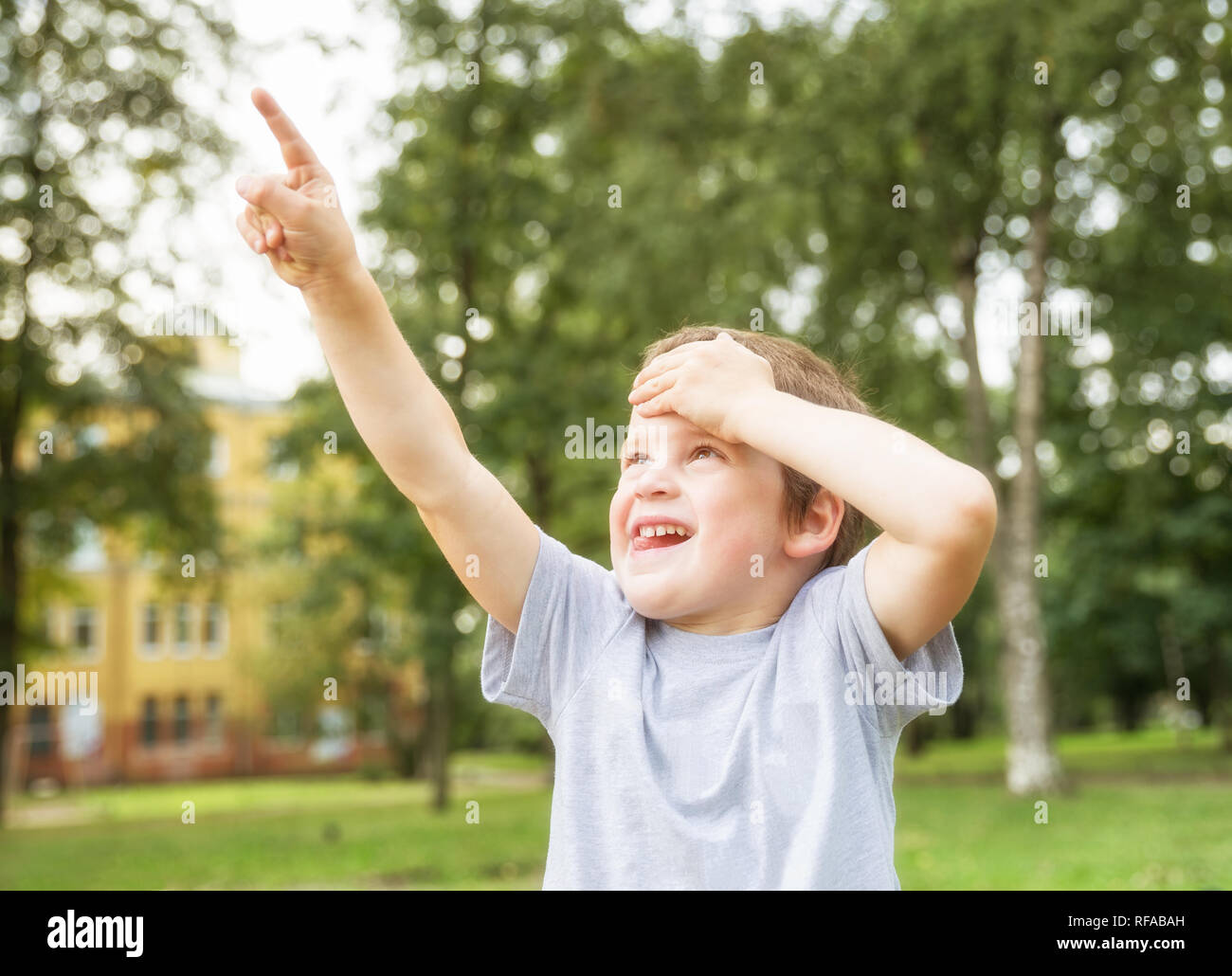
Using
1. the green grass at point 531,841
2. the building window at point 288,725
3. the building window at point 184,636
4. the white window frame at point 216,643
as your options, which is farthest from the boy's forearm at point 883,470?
the white window frame at point 216,643

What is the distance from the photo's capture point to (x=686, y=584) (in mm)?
1853

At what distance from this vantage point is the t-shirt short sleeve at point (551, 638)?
6.29 ft

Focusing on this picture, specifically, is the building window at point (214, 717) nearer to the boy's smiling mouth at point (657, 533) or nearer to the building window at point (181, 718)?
the building window at point (181, 718)

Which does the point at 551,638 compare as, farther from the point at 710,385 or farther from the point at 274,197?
the point at 274,197

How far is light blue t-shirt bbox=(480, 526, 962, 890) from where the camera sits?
1.69 metres

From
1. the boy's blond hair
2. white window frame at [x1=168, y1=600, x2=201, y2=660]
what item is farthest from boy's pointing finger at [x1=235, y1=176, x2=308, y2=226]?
white window frame at [x1=168, y1=600, x2=201, y2=660]

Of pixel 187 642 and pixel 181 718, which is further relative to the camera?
pixel 187 642

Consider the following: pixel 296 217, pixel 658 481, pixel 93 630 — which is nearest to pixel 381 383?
pixel 296 217

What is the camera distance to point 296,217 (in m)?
1.53

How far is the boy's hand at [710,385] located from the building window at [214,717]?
152ft

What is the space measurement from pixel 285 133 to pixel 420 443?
469 mm

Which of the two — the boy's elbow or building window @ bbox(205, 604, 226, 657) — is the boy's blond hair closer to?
the boy's elbow

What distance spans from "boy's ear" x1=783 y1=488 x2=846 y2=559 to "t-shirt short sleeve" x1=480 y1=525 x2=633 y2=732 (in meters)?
0.30

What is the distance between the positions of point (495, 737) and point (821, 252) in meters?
23.7
